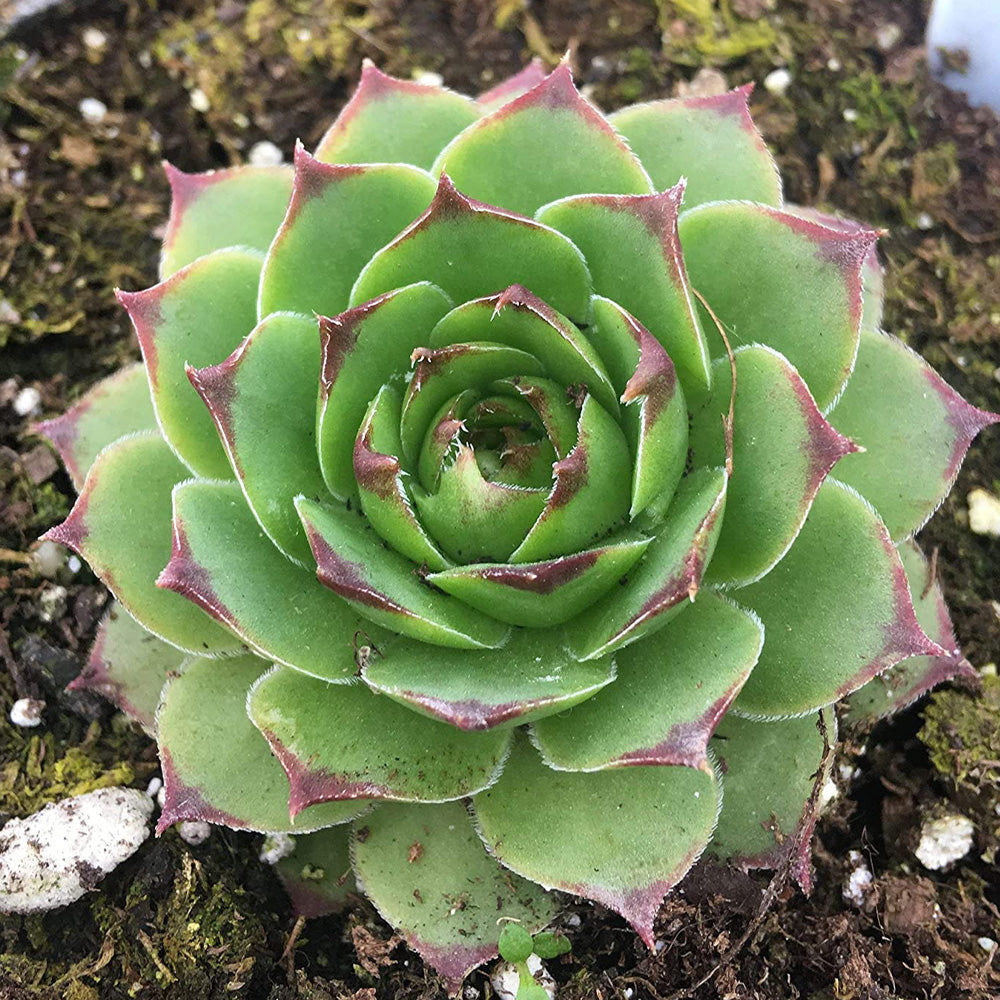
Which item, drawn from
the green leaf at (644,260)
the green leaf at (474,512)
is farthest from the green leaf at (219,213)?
the green leaf at (474,512)

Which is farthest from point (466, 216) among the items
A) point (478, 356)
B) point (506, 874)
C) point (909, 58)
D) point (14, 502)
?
point (909, 58)

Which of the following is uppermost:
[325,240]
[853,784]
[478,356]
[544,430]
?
[325,240]

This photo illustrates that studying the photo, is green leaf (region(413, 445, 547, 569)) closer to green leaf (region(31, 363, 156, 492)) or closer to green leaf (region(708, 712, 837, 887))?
green leaf (region(708, 712, 837, 887))

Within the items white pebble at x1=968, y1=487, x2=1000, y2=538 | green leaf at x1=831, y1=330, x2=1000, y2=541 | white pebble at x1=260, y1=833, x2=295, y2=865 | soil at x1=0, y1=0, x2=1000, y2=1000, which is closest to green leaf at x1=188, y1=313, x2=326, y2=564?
white pebble at x1=260, y1=833, x2=295, y2=865

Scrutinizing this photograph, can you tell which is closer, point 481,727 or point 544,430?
point 481,727

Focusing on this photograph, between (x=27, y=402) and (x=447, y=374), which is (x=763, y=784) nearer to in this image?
(x=447, y=374)

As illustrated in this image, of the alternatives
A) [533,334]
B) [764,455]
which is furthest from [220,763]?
[764,455]

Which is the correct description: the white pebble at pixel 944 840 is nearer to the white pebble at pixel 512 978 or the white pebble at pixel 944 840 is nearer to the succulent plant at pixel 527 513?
the succulent plant at pixel 527 513

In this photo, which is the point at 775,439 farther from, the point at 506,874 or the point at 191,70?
the point at 191,70

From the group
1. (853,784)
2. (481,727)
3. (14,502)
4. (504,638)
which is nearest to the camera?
(481,727)

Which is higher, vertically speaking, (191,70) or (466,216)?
(466,216)
